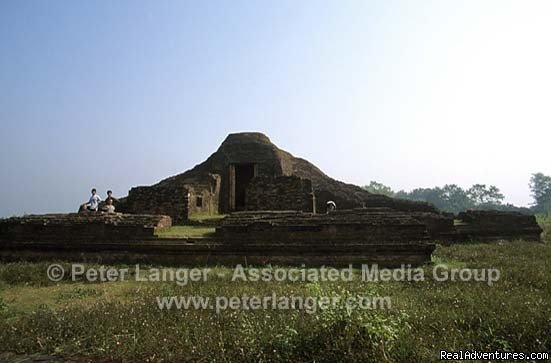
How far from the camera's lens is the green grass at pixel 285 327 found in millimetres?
3240

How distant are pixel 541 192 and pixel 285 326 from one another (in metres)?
85.3

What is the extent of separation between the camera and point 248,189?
13156 mm

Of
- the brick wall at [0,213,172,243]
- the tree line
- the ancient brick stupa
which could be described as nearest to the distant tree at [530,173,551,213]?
the tree line

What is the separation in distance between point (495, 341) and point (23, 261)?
8671 millimetres

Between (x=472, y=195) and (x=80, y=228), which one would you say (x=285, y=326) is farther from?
(x=472, y=195)

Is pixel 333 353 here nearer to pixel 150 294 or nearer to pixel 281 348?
pixel 281 348

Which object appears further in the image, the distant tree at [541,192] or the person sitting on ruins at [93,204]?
the distant tree at [541,192]

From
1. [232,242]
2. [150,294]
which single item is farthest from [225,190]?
[150,294]

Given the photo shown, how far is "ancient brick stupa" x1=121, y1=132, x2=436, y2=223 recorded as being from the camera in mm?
12477

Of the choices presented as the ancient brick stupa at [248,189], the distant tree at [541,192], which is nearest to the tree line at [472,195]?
the distant tree at [541,192]

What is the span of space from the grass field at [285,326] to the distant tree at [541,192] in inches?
3094

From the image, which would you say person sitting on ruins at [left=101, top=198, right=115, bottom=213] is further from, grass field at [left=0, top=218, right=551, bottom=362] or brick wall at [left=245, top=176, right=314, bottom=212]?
grass field at [left=0, top=218, right=551, bottom=362]

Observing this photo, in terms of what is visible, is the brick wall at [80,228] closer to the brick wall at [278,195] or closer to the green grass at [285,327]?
the green grass at [285,327]

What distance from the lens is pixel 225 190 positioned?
2114cm
